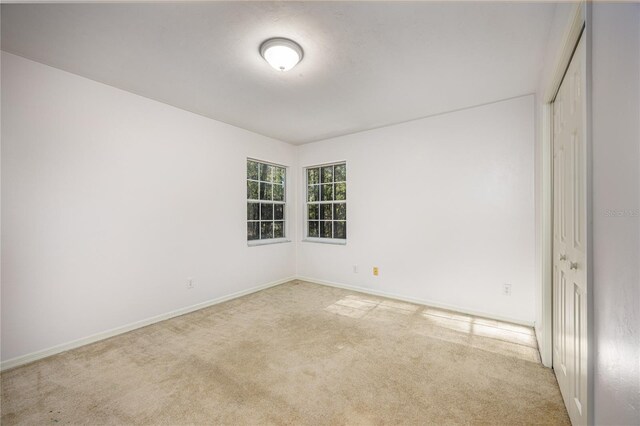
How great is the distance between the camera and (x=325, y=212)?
5.02m

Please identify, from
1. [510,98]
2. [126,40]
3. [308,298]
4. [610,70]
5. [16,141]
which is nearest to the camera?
[610,70]

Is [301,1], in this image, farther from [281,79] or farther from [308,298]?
[308,298]

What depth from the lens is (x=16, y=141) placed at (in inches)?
91.0

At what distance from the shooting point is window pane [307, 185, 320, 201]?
5.13 m

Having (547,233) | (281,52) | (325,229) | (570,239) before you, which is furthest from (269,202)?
(570,239)

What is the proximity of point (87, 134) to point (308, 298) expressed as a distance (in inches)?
129

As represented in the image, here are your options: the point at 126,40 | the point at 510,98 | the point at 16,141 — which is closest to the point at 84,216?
the point at 16,141

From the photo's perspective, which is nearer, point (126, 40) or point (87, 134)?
point (126, 40)

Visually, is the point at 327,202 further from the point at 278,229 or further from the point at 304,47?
the point at 304,47

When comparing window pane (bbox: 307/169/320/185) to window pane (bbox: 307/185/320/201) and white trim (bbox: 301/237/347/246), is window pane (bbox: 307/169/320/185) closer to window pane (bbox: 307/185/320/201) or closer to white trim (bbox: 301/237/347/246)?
window pane (bbox: 307/185/320/201)

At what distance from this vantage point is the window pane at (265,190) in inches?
186

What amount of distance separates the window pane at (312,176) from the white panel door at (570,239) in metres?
3.55

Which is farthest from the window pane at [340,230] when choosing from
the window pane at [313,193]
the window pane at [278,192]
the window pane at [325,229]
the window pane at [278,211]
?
the window pane at [278,192]

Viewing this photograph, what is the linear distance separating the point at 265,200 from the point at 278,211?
40 cm
